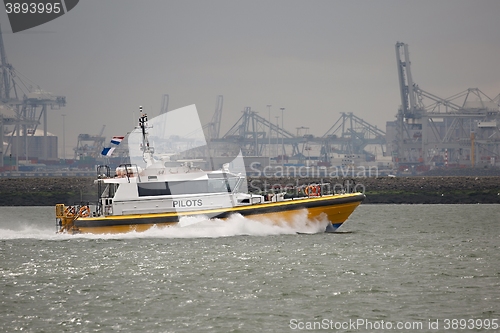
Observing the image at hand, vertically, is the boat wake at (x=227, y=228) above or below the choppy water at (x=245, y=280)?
above

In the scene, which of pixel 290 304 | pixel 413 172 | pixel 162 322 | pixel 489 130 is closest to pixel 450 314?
pixel 290 304

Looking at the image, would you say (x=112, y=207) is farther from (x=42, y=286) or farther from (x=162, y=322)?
(x=162, y=322)

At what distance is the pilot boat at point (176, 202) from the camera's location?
24.6 meters

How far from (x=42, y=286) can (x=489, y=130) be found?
15325 centimetres

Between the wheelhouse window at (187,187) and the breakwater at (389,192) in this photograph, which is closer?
the wheelhouse window at (187,187)

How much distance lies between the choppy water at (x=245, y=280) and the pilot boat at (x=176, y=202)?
16.8 inches

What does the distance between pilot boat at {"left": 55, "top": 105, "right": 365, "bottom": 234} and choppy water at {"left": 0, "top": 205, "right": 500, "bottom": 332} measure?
43 centimetres

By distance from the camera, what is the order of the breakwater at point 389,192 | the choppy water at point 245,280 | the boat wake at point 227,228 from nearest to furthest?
the choppy water at point 245,280 → the boat wake at point 227,228 → the breakwater at point 389,192

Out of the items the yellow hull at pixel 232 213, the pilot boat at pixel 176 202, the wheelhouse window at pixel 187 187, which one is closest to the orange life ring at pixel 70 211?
the pilot boat at pixel 176 202

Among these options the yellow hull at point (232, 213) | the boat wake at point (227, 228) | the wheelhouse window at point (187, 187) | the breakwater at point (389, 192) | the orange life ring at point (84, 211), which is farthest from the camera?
the breakwater at point (389, 192)

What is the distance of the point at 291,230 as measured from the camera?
82.3ft

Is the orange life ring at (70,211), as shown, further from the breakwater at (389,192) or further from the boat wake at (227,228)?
the breakwater at (389,192)

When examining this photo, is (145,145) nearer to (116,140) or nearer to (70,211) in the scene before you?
(116,140)

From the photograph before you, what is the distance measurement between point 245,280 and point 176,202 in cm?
766
